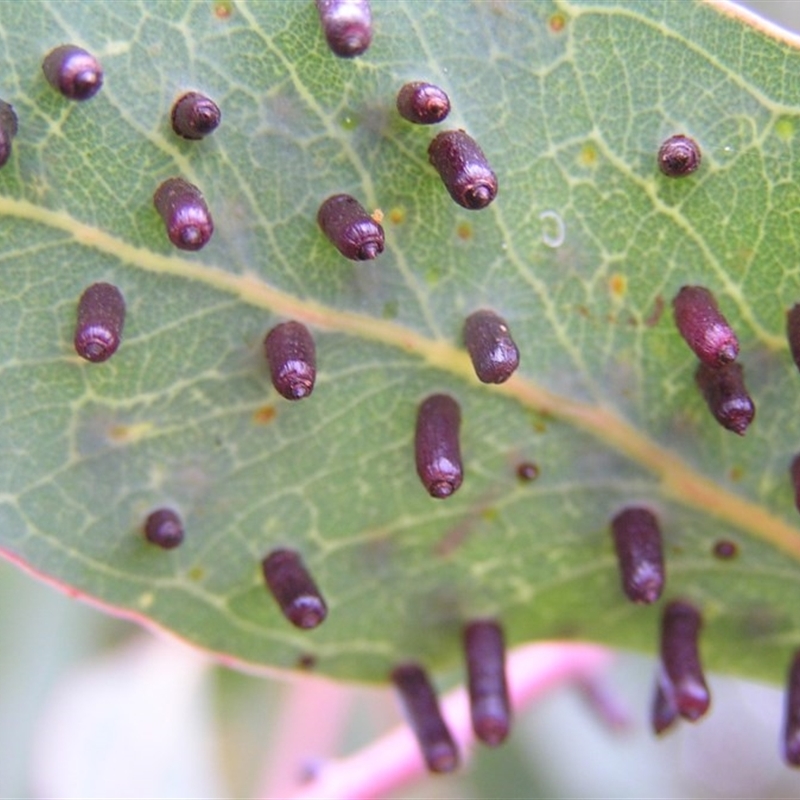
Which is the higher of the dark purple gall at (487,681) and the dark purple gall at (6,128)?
the dark purple gall at (6,128)

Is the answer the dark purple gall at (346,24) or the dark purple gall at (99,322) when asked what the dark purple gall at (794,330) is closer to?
the dark purple gall at (346,24)

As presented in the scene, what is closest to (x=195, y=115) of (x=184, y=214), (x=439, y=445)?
(x=184, y=214)

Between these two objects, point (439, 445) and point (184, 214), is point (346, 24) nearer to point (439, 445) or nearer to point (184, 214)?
point (184, 214)

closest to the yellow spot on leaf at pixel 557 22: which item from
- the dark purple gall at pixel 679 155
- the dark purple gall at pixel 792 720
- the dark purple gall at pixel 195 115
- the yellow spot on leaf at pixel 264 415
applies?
the dark purple gall at pixel 679 155

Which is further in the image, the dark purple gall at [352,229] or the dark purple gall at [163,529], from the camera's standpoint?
the dark purple gall at [163,529]

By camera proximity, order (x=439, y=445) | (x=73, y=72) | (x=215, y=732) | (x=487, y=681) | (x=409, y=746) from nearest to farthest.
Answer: (x=73, y=72), (x=439, y=445), (x=487, y=681), (x=409, y=746), (x=215, y=732)

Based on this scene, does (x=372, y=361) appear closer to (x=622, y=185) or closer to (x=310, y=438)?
(x=310, y=438)
